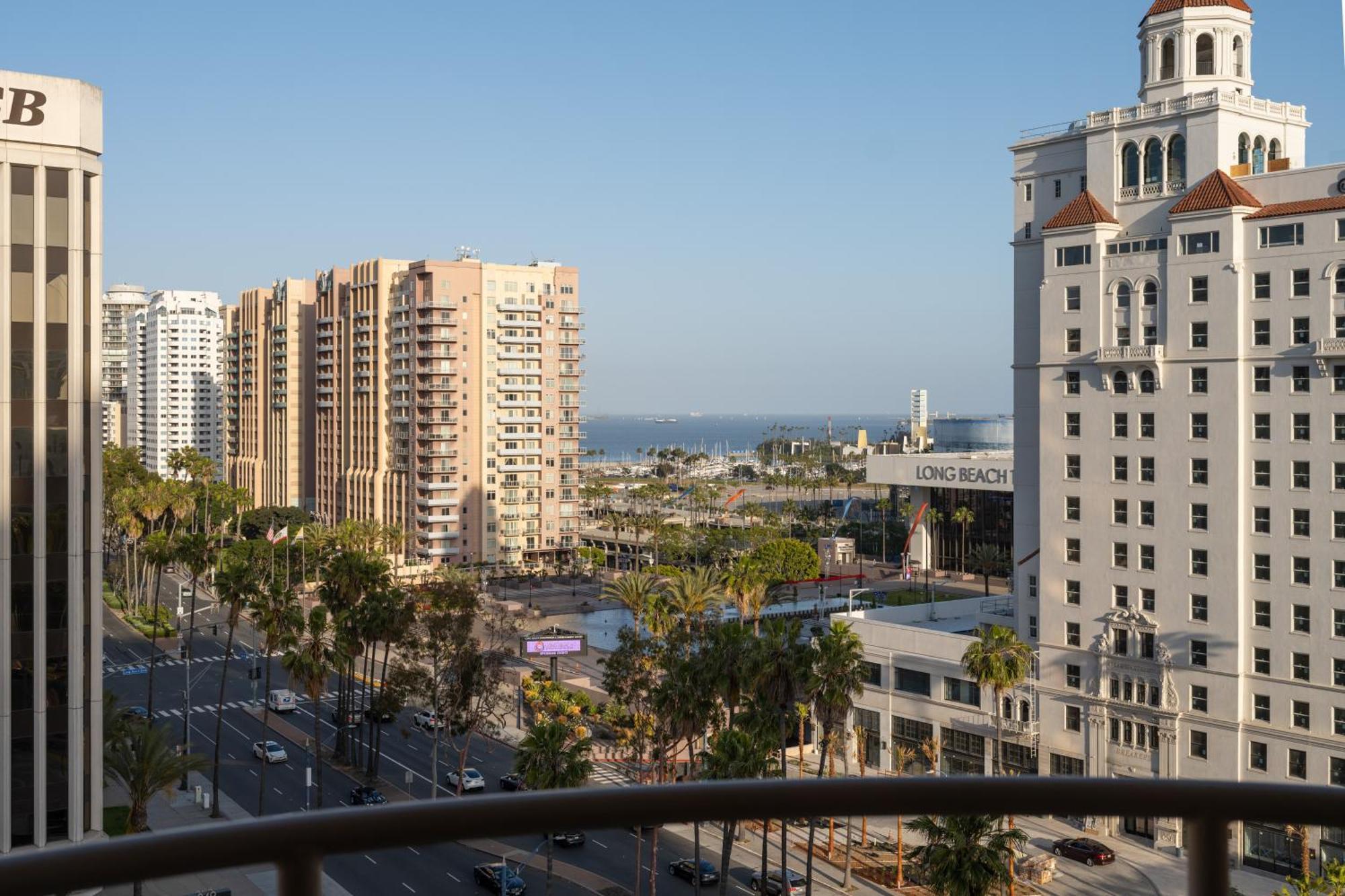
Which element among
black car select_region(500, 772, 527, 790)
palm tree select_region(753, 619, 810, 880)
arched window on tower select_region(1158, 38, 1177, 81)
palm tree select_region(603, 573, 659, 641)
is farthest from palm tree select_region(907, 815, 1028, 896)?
palm tree select_region(603, 573, 659, 641)

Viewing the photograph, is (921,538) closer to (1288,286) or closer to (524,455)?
(524,455)

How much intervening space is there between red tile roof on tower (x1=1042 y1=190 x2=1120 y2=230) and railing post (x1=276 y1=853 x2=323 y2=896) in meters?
41.3

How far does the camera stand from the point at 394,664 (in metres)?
42.4

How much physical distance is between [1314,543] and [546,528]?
6710 centimetres

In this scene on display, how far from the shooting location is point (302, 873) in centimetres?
219

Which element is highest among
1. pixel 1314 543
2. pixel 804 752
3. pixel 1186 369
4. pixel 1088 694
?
pixel 1186 369

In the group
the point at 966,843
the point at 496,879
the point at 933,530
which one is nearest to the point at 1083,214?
the point at 966,843

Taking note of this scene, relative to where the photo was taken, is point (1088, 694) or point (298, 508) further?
point (298, 508)

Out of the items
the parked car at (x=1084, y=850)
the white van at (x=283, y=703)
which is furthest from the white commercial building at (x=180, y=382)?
the parked car at (x=1084, y=850)

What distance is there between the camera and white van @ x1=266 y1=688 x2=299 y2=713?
51.8 m

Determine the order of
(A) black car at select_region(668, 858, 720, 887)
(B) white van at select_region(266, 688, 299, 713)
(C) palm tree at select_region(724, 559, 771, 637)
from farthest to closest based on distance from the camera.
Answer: (C) palm tree at select_region(724, 559, 771, 637) < (B) white van at select_region(266, 688, 299, 713) < (A) black car at select_region(668, 858, 720, 887)

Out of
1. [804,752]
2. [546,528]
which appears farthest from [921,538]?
[804,752]

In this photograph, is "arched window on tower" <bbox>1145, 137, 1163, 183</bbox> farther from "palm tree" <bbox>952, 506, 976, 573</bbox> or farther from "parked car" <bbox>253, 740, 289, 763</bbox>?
"palm tree" <bbox>952, 506, 976, 573</bbox>

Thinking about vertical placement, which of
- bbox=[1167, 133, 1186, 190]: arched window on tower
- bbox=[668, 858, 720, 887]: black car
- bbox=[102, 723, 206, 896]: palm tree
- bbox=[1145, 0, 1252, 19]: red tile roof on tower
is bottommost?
bbox=[102, 723, 206, 896]: palm tree
